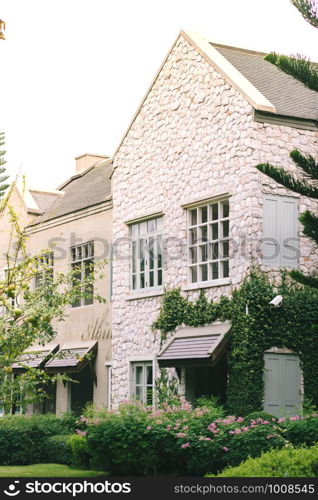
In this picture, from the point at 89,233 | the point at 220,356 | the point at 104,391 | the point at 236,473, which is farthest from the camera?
the point at 89,233

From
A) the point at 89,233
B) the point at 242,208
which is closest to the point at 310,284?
the point at 242,208

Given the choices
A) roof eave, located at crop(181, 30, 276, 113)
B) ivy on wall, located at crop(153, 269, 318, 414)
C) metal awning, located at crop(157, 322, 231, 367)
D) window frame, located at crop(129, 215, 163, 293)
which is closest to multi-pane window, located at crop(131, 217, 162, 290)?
window frame, located at crop(129, 215, 163, 293)

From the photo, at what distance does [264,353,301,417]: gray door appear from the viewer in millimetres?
16031

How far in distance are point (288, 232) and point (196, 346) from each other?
2768 millimetres

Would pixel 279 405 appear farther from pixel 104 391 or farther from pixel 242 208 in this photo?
pixel 104 391

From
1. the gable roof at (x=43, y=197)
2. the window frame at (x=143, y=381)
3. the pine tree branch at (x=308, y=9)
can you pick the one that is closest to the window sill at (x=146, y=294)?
the window frame at (x=143, y=381)

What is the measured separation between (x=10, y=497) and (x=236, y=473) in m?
2.54

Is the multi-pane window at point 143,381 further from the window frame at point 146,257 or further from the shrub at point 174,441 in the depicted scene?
the shrub at point 174,441

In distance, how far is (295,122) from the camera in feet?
55.8

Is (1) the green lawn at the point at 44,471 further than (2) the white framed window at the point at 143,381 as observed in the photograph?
No

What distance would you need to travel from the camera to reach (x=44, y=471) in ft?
53.0

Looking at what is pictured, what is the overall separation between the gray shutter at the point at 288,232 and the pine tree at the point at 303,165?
1.05 m

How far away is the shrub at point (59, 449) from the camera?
17703 mm

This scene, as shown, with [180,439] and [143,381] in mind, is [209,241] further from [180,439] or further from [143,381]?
[180,439]
